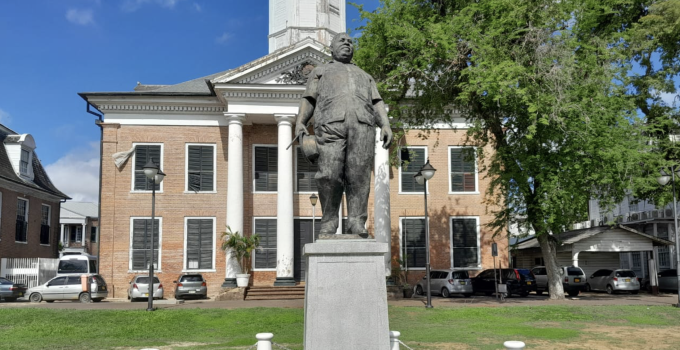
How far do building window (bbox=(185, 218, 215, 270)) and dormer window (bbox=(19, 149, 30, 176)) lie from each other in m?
13.5

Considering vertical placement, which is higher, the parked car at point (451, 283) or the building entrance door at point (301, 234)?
the building entrance door at point (301, 234)

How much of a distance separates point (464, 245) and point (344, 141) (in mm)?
25577

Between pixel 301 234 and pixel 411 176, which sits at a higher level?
pixel 411 176

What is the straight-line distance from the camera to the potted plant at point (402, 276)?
2694cm

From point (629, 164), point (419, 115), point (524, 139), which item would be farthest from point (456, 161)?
point (629, 164)

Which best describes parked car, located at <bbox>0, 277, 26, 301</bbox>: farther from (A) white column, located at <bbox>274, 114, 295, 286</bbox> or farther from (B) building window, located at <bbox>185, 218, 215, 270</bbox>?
(A) white column, located at <bbox>274, 114, 295, 286</bbox>

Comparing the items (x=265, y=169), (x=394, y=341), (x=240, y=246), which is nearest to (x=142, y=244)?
(x=240, y=246)

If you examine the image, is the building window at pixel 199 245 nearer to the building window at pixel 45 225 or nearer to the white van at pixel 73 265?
the white van at pixel 73 265

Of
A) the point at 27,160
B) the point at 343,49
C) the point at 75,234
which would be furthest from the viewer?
the point at 75,234

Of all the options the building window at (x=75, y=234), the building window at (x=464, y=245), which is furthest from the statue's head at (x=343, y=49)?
the building window at (x=75, y=234)

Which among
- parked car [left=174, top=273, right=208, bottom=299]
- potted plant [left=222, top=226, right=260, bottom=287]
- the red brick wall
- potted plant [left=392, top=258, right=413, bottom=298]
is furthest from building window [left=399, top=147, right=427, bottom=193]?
parked car [left=174, top=273, right=208, bottom=299]

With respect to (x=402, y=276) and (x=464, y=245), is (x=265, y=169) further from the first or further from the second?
(x=464, y=245)

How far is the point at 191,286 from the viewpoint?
88.2 feet

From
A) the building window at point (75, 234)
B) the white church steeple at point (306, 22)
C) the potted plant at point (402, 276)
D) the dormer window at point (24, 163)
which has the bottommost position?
the potted plant at point (402, 276)
